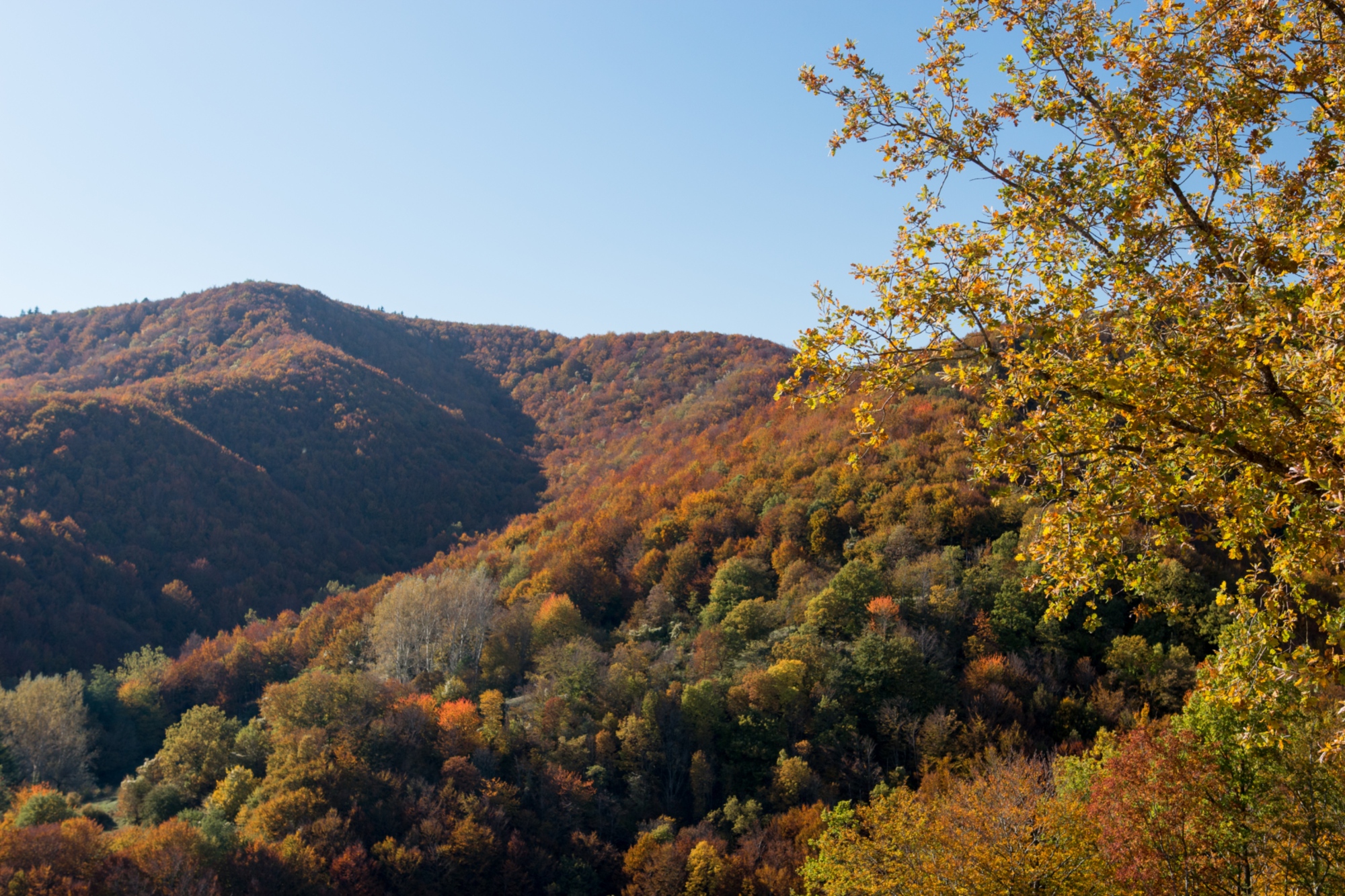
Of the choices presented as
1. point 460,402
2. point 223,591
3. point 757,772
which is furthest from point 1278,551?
point 460,402

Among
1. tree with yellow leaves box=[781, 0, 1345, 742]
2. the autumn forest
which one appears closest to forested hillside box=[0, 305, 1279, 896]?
the autumn forest

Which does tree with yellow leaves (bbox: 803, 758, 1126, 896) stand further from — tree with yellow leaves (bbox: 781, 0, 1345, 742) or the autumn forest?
tree with yellow leaves (bbox: 781, 0, 1345, 742)

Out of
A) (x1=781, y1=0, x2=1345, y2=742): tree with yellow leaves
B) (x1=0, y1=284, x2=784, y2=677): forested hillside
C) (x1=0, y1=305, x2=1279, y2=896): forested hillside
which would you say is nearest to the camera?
(x1=781, y1=0, x2=1345, y2=742): tree with yellow leaves

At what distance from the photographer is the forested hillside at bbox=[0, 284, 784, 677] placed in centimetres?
8056

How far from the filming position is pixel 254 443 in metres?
116

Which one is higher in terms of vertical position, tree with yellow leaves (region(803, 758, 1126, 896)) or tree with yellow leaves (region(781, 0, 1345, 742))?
tree with yellow leaves (region(781, 0, 1345, 742))

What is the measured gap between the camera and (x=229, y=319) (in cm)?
15988

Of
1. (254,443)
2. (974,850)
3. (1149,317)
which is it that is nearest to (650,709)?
(974,850)

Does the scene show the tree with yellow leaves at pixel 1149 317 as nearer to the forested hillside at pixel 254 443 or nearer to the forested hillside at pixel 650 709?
the forested hillside at pixel 650 709

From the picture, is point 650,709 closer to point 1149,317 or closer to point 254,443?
point 1149,317

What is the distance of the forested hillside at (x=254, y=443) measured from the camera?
264ft

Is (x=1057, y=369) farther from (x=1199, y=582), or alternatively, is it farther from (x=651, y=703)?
(x=1199, y=582)

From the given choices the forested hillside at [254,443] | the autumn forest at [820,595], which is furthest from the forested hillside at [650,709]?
the forested hillside at [254,443]

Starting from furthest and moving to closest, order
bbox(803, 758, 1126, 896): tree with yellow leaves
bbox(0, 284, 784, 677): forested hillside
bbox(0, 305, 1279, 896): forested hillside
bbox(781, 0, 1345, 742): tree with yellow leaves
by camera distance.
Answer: bbox(0, 284, 784, 677): forested hillside → bbox(0, 305, 1279, 896): forested hillside → bbox(803, 758, 1126, 896): tree with yellow leaves → bbox(781, 0, 1345, 742): tree with yellow leaves
